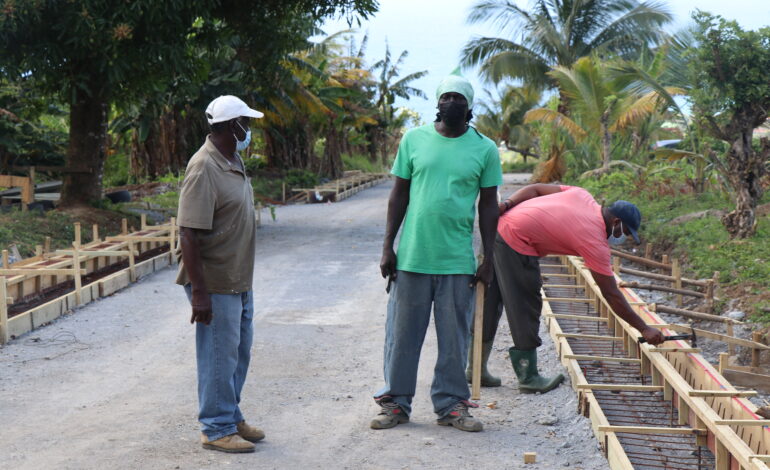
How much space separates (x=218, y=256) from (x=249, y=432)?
1064mm

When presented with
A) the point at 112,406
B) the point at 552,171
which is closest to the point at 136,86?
the point at 112,406

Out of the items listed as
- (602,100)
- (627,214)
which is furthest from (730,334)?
(602,100)

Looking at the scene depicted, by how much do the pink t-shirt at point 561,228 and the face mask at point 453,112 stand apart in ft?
3.32

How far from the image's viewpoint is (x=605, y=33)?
95.1 feet

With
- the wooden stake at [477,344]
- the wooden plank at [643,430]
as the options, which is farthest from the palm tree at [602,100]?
the wooden plank at [643,430]

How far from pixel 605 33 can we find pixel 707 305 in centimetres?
2165

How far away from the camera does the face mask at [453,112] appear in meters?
4.86

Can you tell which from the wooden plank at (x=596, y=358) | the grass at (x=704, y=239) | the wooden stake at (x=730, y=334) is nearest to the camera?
the wooden plank at (x=596, y=358)

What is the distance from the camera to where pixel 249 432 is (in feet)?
16.0

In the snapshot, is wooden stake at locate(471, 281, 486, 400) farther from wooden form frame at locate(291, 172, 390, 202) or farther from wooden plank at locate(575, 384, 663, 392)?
wooden form frame at locate(291, 172, 390, 202)

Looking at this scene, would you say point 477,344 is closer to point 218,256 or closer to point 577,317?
point 218,256

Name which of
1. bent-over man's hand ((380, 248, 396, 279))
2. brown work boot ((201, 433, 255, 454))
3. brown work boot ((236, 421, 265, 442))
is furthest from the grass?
brown work boot ((201, 433, 255, 454))

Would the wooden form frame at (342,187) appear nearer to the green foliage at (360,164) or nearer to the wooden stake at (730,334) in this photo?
the green foliage at (360,164)

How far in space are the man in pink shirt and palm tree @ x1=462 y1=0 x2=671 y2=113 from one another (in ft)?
74.5
